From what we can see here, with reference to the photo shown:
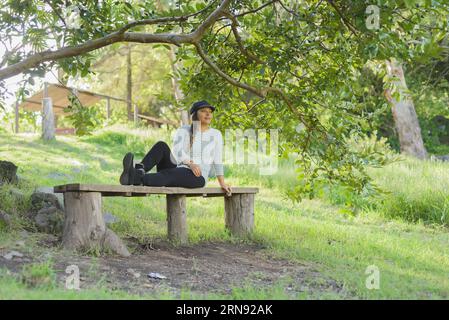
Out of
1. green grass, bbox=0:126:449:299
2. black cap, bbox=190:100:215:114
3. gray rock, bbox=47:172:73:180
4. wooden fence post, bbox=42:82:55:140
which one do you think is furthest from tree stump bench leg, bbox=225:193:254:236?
wooden fence post, bbox=42:82:55:140

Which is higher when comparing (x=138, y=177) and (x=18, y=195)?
(x=138, y=177)

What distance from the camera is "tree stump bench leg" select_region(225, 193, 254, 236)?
8188mm

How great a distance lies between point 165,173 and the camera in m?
7.31

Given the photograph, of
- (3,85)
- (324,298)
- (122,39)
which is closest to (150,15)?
(122,39)

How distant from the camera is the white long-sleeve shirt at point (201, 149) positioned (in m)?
7.54

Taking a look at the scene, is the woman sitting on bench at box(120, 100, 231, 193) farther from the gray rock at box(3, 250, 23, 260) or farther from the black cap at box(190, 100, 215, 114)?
the gray rock at box(3, 250, 23, 260)

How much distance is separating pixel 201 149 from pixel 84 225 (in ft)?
6.24

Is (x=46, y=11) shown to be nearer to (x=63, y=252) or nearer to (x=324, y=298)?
(x=63, y=252)

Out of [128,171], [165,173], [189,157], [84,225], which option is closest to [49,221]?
[84,225]

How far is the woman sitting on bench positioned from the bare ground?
81cm

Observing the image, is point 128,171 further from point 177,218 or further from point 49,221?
point 49,221

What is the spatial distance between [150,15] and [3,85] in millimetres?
2080

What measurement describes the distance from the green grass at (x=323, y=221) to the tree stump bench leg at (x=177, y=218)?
280 mm

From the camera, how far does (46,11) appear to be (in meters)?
8.20
